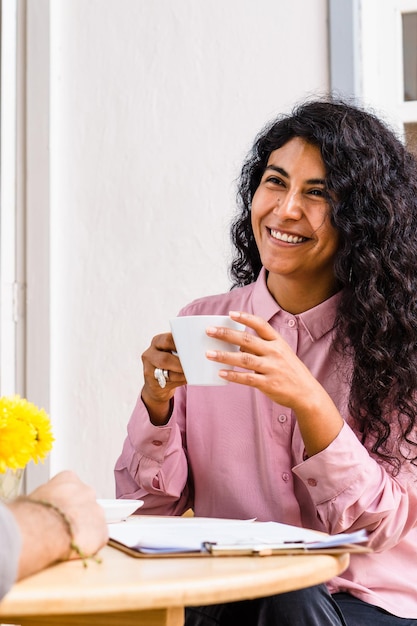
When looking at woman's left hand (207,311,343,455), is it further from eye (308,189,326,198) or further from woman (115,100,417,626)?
eye (308,189,326,198)

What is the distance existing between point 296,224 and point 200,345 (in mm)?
478

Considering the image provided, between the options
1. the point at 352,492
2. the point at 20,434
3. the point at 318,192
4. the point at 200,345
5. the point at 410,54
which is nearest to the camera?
the point at 20,434

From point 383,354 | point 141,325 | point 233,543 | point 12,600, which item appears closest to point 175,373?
point 383,354

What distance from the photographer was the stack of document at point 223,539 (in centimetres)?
97

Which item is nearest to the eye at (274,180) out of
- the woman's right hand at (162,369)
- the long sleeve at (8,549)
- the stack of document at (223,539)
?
the woman's right hand at (162,369)

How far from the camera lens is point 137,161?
2596mm

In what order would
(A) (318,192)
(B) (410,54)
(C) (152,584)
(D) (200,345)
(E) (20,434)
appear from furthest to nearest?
(B) (410,54) < (A) (318,192) < (D) (200,345) < (E) (20,434) < (C) (152,584)

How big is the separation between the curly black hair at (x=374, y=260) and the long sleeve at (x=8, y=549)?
31.3 inches

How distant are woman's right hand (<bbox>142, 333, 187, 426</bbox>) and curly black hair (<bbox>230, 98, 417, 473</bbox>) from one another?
317 mm

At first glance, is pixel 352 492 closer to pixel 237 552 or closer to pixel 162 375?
pixel 162 375

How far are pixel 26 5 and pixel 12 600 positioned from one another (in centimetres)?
224

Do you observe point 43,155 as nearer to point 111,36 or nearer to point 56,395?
point 111,36

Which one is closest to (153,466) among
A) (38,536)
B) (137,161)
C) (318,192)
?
(318,192)

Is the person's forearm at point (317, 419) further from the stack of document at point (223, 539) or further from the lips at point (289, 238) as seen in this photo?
the lips at point (289, 238)
